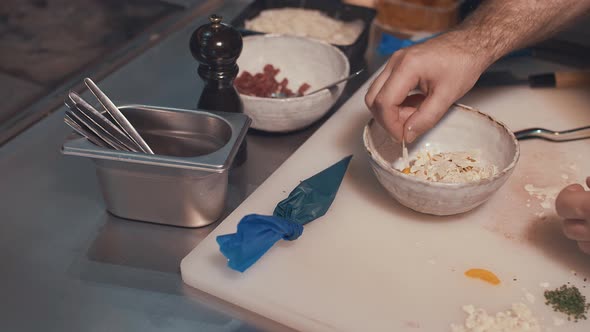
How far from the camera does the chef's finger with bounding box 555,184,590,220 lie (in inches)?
30.9

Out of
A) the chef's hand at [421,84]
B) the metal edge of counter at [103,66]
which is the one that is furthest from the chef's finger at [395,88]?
the metal edge of counter at [103,66]

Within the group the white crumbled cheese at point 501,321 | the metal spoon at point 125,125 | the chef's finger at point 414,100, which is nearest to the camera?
the white crumbled cheese at point 501,321

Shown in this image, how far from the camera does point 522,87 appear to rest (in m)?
1.22

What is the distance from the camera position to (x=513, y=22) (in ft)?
3.58

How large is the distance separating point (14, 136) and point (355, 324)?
70 centimetres

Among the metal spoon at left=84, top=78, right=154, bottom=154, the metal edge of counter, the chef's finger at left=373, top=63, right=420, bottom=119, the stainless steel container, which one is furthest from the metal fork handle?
the metal edge of counter

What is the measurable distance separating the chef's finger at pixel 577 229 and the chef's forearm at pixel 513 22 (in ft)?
1.03

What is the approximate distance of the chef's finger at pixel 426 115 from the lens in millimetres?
908

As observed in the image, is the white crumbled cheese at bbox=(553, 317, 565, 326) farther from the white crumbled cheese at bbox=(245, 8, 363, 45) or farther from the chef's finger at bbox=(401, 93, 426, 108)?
the white crumbled cheese at bbox=(245, 8, 363, 45)

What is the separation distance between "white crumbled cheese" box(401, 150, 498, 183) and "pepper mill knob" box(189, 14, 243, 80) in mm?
312

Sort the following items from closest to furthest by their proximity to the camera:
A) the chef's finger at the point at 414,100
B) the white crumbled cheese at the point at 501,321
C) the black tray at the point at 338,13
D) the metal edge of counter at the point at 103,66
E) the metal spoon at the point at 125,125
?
the white crumbled cheese at the point at 501,321 → the metal spoon at the point at 125,125 → the chef's finger at the point at 414,100 → the metal edge of counter at the point at 103,66 → the black tray at the point at 338,13

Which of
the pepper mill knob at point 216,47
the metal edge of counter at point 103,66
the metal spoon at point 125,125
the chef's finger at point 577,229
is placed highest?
the pepper mill knob at point 216,47

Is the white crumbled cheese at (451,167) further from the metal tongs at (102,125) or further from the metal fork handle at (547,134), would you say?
the metal tongs at (102,125)

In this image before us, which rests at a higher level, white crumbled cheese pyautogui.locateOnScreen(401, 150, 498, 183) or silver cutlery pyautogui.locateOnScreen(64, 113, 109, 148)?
silver cutlery pyautogui.locateOnScreen(64, 113, 109, 148)
